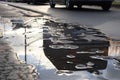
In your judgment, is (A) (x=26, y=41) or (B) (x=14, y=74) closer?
(B) (x=14, y=74)

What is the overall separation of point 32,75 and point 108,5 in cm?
1775

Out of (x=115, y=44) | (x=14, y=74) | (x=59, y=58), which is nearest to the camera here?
(x=14, y=74)

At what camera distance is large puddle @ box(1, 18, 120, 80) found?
18.2 ft

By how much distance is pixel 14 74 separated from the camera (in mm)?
5246

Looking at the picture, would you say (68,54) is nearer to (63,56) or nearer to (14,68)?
(63,56)

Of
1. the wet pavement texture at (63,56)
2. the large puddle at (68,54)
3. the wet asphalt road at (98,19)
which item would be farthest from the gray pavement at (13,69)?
the wet asphalt road at (98,19)

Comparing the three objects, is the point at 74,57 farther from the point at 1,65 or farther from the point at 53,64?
the point at 1,65

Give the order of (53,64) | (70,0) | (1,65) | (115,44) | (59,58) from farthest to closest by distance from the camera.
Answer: (70,0) < (115,44) < (59,58) < (53,64) < (1,65)

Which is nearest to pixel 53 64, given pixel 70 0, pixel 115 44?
pixel 115 44

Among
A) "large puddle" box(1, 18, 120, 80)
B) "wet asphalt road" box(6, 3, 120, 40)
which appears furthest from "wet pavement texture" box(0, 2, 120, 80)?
"wet asphalt road" box(6, 3, 120, 40)

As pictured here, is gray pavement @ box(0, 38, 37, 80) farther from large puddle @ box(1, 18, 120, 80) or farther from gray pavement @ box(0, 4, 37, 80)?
large puddle @ box(1, 18, 120, 80)

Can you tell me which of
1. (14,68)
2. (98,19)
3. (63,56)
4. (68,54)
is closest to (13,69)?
(14,68)

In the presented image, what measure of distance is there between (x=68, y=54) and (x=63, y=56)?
240 millimetres

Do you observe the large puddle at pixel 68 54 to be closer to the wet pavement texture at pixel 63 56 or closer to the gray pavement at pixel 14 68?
the wet pavement texture at pixel 63 56
